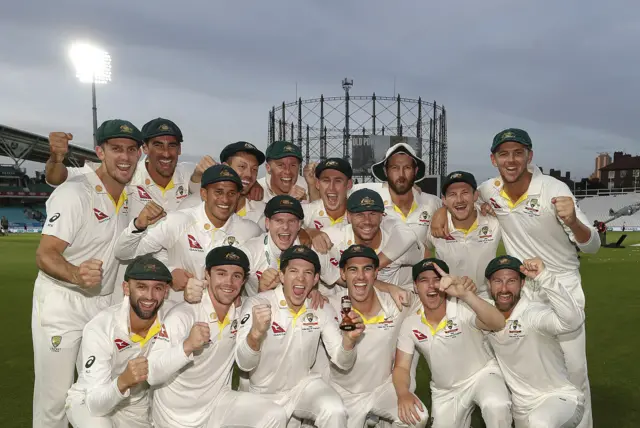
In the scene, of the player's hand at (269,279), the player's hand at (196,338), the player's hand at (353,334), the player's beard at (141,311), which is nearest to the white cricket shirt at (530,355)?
the player's hand at (353,334)

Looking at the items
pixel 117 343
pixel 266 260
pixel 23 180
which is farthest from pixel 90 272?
pixel 23 180

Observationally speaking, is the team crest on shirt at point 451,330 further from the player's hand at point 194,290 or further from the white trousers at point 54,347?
the white trousers at point 54,347

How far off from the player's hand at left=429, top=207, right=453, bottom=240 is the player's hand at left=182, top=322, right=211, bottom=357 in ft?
8.26

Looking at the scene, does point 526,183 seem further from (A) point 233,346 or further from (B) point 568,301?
(A) point 233,346

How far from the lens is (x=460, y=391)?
4379 millimetres

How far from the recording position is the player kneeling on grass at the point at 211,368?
3.96 meters

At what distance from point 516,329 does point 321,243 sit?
179cm

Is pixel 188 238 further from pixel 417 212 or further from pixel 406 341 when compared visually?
pixel 417 212

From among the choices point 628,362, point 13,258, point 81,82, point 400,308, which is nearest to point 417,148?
point 81,82

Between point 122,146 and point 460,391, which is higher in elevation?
point 122,146

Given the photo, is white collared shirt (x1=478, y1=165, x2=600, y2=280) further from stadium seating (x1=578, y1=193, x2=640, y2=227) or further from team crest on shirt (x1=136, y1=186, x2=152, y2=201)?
stadium seating (x1=578, y1=193, x2=640, y2=227)

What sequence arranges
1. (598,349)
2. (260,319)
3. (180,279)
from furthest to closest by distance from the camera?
(598,349) → (180,279) → (260,319)

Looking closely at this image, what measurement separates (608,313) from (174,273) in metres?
8.37

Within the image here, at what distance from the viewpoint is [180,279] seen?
4332mm
